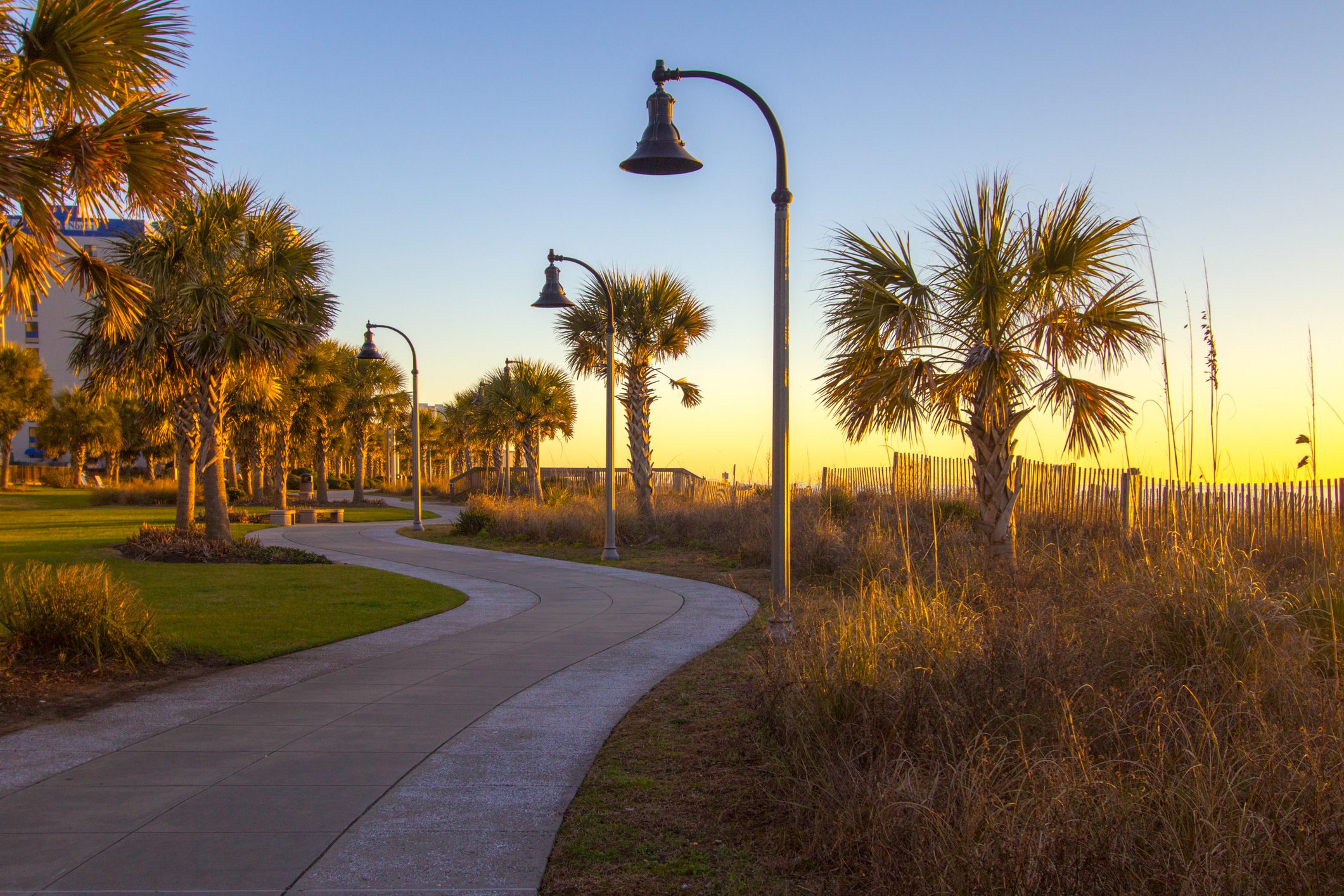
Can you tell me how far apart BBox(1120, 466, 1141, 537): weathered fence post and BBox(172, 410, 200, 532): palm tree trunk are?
18.6 metres

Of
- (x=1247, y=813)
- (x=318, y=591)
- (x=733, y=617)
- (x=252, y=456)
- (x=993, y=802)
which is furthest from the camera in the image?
(x=252, y=456)

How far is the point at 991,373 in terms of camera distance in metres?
11.2

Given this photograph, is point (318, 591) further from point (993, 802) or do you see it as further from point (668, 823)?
point (993, 802)

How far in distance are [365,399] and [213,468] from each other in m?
30.3

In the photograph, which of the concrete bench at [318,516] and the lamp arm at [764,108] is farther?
the concrete bench at [318,516]

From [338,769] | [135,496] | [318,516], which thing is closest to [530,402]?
[318,516]

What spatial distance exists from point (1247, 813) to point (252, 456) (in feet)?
152

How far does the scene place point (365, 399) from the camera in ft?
162

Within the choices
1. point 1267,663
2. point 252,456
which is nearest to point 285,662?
point 1267,663

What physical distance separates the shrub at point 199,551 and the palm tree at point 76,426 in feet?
125

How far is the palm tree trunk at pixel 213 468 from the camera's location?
64.7ft

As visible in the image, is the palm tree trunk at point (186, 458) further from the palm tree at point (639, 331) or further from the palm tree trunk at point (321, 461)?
the palm tree trunk at point (321, 461)

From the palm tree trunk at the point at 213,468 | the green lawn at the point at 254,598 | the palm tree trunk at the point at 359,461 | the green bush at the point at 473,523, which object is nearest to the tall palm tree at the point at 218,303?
the palm tree trunk at the point at 213,468

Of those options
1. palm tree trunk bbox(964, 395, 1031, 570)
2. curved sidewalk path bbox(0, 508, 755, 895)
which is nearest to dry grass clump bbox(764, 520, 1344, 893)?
curved sidewalk path bbox(0, 508, 755, 895)
